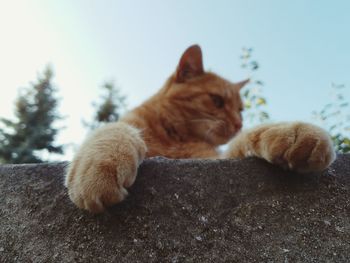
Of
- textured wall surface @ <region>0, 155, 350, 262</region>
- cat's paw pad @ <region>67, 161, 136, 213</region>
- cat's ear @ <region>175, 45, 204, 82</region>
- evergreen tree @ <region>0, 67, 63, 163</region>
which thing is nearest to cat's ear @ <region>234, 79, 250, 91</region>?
cat's ear @ <region>175, 45, 204, 82</region>

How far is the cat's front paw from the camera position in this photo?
3.94 feet

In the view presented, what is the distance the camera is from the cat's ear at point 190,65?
2.84 metres

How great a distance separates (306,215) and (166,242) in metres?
0.46

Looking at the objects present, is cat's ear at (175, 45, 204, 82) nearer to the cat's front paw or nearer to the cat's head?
the cat's head

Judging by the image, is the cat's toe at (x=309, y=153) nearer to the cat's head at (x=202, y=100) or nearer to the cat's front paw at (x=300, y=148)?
the cat's front paw at (x=300, y=148)

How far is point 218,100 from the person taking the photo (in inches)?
107

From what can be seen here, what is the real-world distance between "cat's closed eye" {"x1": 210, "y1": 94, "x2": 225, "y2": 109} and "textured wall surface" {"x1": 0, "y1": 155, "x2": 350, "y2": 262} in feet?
4.47

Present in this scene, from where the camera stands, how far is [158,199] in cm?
120

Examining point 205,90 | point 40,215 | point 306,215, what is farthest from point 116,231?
point 205,90

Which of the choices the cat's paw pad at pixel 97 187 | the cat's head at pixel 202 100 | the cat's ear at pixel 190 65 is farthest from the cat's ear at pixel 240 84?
the cat's paw pad at pixel 97 187

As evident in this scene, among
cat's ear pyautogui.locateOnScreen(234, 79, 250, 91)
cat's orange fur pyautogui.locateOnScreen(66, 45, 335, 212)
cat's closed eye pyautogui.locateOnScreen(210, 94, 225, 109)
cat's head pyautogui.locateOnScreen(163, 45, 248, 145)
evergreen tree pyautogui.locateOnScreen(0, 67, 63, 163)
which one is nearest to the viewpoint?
cat's orange fur pyautogui.locateOnScreen(66, 45, 335, 212)

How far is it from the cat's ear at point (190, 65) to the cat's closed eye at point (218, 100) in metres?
0.31

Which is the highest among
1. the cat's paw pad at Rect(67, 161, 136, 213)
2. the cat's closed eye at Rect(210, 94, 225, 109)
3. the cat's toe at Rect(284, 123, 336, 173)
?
the cat's toe at Rect(284, 123, 336, 173)

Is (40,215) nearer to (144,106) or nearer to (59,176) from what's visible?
(59,176)
